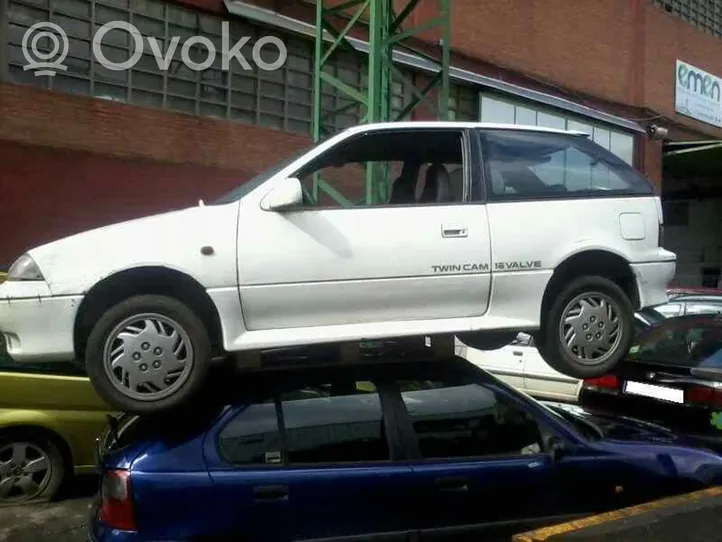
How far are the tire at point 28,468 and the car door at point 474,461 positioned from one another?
3.41 m

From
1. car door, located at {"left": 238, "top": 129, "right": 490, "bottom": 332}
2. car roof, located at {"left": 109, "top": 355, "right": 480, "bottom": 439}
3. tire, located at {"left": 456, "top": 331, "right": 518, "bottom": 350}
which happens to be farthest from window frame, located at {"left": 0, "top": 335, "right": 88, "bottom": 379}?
tire, located at {"left": 456, "top": 331, "right": 518, "bottom": 350}

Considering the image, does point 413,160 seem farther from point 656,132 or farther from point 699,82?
point 699,82

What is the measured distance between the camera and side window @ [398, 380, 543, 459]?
407cm

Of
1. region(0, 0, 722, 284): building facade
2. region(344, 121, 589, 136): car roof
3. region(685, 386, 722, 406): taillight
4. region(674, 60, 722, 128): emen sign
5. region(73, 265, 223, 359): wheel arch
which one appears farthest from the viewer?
region(674, 60, 722, 128): emen sign

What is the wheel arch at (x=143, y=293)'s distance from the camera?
3.65 m

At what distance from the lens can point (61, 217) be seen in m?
10.6

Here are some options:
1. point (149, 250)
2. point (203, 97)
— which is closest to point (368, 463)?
point (149, 250)

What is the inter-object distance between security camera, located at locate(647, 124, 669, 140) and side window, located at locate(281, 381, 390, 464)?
18.5 m

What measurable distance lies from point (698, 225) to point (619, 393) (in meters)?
22.5

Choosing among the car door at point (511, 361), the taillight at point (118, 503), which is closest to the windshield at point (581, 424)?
the taillight at point (118, 503)

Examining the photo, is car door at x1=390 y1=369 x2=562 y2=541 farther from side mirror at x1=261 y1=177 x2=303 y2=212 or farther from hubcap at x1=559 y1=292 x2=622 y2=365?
side mirror at x1=261 y1=177 x2=303 y2=212

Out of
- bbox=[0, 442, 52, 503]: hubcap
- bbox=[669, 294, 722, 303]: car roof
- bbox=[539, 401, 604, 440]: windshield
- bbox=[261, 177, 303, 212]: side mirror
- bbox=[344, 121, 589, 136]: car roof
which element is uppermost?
bbox=[344, 121, 589, 136]: car roof

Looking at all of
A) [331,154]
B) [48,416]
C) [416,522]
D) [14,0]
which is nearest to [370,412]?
[416,522]

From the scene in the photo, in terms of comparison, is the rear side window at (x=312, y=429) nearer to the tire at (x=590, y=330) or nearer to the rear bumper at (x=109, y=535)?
the rear bumper at (x=109, y=535)
